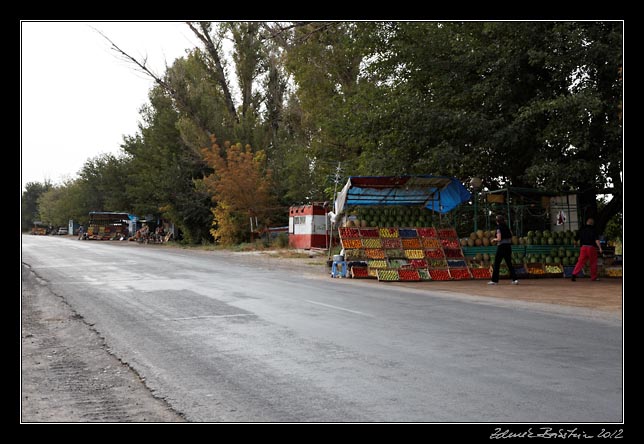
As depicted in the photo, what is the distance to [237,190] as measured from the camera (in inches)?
1829

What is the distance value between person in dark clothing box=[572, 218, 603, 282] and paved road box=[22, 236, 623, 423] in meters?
6.74

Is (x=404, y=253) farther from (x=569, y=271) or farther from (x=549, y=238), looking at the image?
(x=569, y=271)

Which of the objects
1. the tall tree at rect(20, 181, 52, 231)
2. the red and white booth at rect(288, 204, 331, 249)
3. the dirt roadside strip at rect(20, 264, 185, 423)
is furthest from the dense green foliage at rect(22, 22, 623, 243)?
the tall tree at rect(20, 181, 52, 231)

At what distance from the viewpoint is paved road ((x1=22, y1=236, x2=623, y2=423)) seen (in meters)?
5.69

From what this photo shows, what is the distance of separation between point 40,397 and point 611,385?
5.46 m

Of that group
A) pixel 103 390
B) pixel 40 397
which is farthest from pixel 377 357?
pixel 40 397

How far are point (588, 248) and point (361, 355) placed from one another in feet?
47.1

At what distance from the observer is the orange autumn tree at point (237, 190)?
46.7m

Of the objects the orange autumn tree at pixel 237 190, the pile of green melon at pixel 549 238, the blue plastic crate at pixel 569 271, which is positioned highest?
the orange autumn tree at pixel 237 190

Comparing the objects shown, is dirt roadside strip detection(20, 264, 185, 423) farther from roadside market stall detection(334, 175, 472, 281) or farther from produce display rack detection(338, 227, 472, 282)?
roadside market stall detection(334, 175, 472, 281)

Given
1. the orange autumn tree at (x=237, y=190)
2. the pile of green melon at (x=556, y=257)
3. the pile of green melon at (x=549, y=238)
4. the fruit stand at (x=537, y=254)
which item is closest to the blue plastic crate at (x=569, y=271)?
the fruit stand at (x=537, y=254)

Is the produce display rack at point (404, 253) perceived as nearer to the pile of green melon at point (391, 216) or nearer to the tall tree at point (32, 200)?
the pile of green melon at point (391, 216)

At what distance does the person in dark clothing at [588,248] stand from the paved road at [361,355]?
22.1 ft

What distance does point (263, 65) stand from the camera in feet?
181
